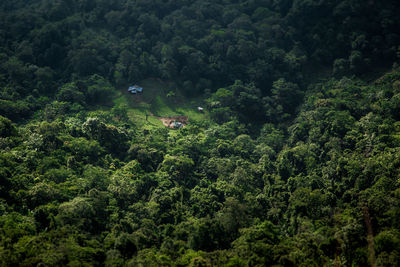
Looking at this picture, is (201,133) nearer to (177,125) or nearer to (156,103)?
(177,125)

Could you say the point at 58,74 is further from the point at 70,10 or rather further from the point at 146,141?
the point at 146,141

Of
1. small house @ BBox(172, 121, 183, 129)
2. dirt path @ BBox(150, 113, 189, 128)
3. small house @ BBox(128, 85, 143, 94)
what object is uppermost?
small house @ BBox(128, 85, 143, 94)

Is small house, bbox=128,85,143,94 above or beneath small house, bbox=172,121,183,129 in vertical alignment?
above

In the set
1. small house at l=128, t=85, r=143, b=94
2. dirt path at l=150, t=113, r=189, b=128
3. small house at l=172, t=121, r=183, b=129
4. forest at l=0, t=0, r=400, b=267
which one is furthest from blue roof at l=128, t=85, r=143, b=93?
small house at l=172, t=121, r=183, b=129

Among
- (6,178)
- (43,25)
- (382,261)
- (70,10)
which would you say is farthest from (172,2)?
(382,261)

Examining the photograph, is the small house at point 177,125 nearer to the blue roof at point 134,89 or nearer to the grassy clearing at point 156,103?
the grassy clearing at point 156,103

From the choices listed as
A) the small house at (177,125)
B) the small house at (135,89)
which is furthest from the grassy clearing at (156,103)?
the small house at (177,125)

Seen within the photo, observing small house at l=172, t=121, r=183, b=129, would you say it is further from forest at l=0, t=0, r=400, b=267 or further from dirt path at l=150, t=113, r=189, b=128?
forest at l=0, t=0, r=400, b=267
